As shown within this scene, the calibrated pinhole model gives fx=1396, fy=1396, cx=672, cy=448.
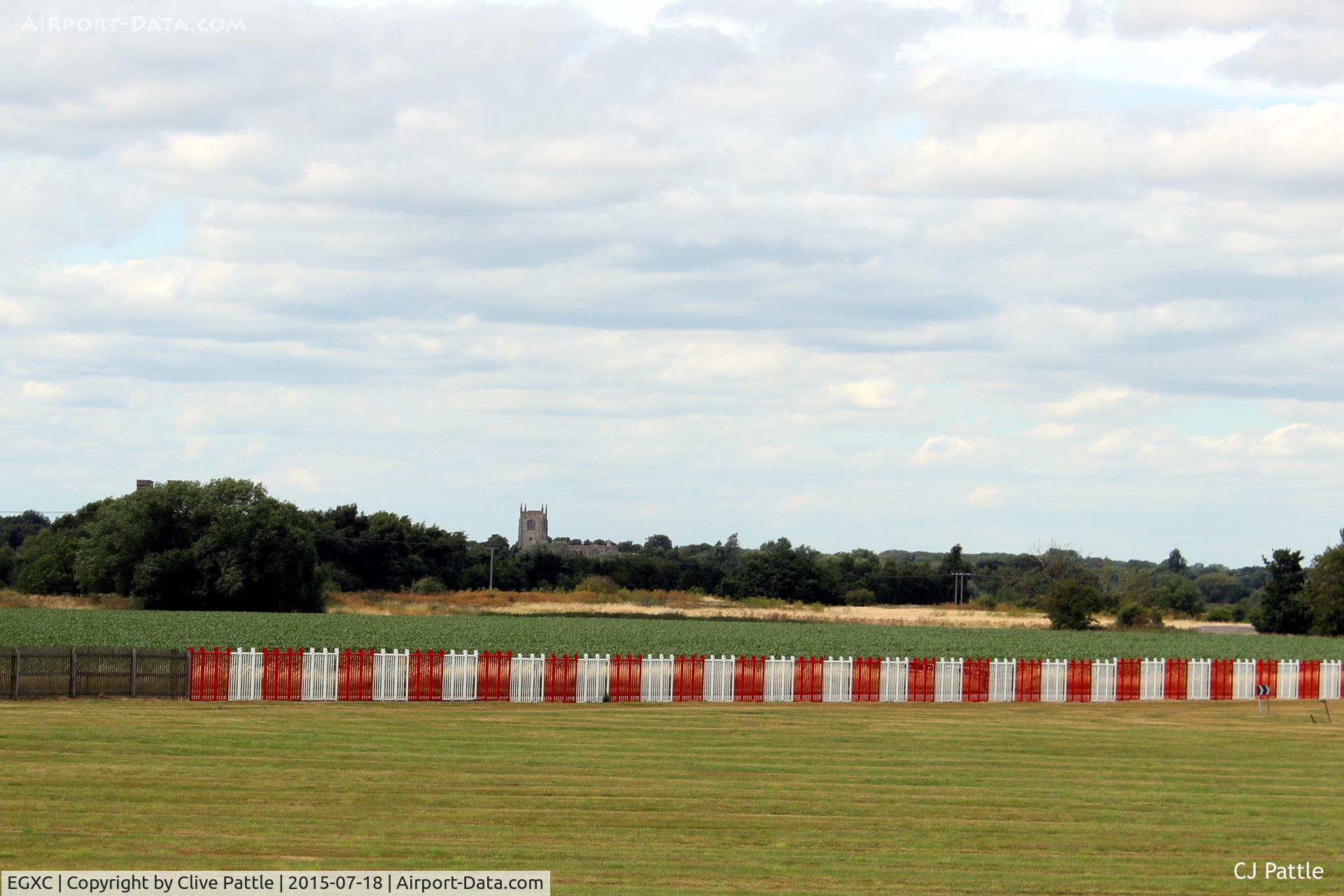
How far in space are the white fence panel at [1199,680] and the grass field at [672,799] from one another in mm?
10783

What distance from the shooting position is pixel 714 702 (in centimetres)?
3033

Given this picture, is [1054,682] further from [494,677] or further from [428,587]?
[428,587]

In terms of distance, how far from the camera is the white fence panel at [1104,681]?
115ft

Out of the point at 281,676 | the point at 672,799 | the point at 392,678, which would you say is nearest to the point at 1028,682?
the point at 392,678

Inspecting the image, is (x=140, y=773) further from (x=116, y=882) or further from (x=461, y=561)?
(x=461, y=561)

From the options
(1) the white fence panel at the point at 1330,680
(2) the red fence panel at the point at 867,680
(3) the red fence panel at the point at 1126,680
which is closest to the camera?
(2) the red fence panel at the point at 867,680

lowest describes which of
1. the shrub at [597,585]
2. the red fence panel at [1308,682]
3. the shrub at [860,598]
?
the shrub at [860,598]

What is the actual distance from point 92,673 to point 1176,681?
2619 cm

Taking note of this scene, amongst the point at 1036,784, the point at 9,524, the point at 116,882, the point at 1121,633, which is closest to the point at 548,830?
the point at 116,882

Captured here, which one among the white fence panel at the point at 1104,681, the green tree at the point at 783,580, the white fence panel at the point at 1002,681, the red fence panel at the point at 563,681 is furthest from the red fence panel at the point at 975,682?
the green tree at the point at 783,580

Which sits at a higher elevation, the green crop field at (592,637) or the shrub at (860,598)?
the green crop field at (592,637)

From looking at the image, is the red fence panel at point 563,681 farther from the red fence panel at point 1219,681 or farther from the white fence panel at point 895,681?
the red fence panel at point 1219,681

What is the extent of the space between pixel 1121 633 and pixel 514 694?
54.7m

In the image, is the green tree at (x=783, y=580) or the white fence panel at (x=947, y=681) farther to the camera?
the green tree at (x=783, y=580)
